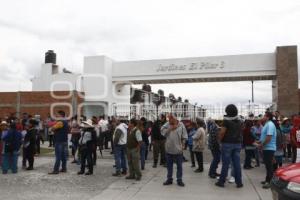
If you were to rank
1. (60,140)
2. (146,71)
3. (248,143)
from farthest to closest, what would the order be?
1. (146,71)
2. (248,143)
3. (60,140)

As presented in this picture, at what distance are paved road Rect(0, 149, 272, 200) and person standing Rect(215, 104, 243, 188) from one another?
303mm

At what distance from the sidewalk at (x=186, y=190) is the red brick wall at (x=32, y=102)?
16750mm

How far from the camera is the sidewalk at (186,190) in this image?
7.58 meters

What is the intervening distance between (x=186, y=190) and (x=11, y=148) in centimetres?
554

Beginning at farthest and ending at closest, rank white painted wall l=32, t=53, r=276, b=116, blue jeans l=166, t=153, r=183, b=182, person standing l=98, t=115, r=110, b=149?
1. white painted wall l=32, t=53, r=276, b=116
2. person standing l=98, t=115, r=110, b=149
3. blue jeans l=166, t=153, r=183, b=182

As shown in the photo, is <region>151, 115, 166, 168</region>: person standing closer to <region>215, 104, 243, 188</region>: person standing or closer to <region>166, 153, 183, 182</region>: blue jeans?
<region>166, 153, 183, 182</region>: blue jeans

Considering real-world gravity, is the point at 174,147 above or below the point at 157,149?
above

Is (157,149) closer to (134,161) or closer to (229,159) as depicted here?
(134,161)

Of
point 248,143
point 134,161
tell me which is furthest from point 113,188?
point 248,143

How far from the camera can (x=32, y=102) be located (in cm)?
2595

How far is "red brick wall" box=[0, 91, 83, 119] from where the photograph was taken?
25.4 m

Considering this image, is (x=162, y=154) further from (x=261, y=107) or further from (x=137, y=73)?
(x=137, y=73)

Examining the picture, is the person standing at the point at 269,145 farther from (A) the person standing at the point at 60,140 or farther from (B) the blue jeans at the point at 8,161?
(B) the blue jeans at the point at 8,161

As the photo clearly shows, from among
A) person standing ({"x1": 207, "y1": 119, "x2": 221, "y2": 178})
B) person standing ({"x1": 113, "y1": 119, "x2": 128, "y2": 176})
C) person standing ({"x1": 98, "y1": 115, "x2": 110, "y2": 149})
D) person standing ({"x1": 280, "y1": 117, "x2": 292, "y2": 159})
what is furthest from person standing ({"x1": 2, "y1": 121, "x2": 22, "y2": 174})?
person standing ({"x1": 280, "y1": 117, "x2": 292, "y2": 159})
